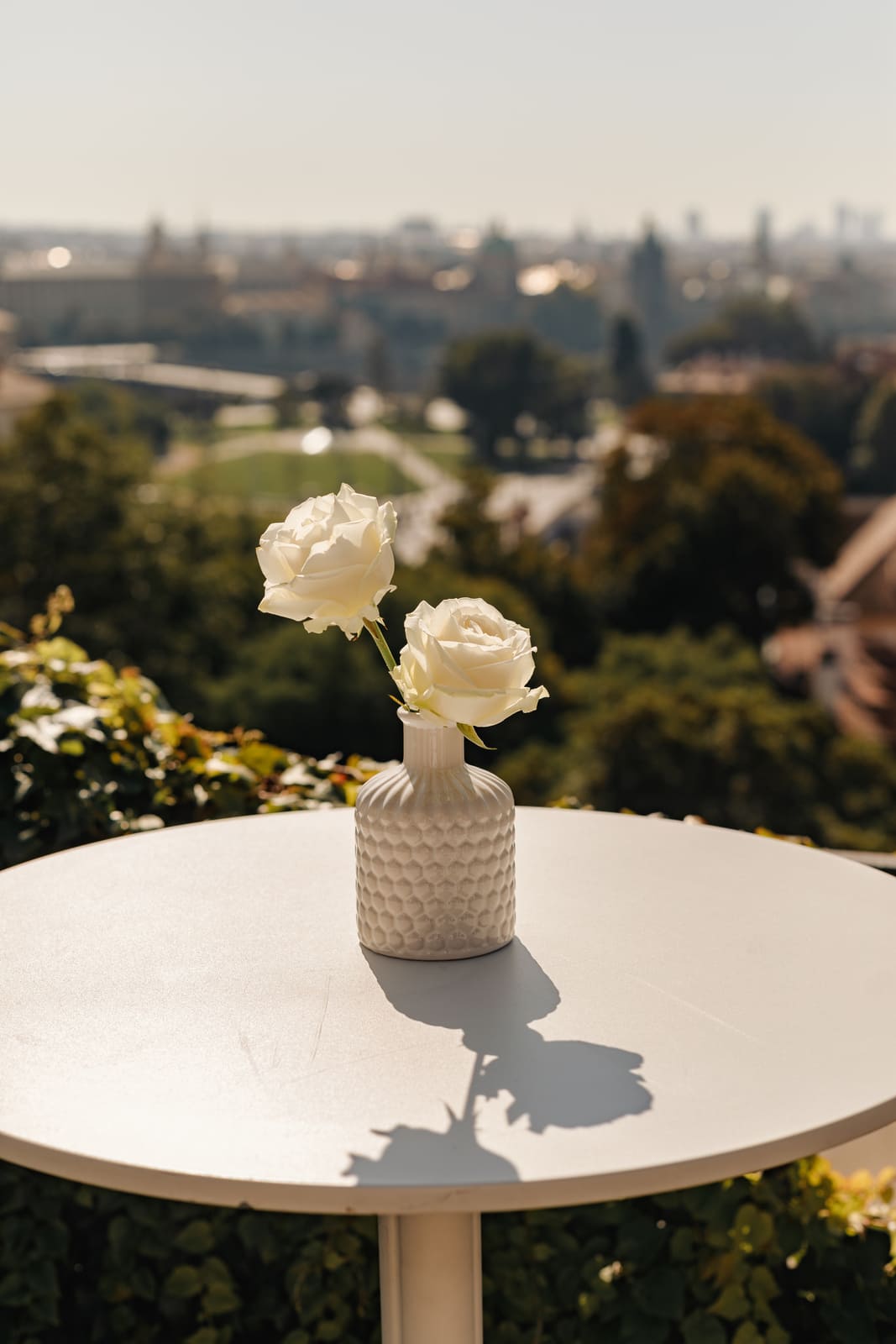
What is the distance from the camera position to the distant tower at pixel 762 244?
134m

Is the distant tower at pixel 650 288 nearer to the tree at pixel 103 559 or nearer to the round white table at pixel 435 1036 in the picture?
the tree at pixel 103 559

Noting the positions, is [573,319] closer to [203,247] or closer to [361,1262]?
[203,247]

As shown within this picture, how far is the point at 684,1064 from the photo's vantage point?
4.23ft

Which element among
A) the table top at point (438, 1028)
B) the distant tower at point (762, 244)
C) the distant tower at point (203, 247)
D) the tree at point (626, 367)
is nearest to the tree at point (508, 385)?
the tree at point (626, 367)

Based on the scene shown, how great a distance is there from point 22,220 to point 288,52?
7970 cm

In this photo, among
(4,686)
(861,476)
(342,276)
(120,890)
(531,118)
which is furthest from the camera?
(342,276)

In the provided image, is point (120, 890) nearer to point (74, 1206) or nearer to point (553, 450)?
point (74, 1206)

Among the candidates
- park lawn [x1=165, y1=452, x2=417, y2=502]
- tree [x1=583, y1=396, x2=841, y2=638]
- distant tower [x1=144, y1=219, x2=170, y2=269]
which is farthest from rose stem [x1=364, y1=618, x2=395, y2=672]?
distant tower [x1=144, y1=219, x2=170, y2=269]

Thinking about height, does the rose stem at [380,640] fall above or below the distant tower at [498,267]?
below

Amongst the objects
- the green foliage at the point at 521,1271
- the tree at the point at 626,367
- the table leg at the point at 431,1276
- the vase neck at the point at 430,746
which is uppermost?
the tree at the point at 626,367

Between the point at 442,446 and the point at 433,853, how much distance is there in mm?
81659

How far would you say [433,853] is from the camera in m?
1.51

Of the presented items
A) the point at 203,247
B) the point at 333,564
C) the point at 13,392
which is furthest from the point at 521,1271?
the point at 203,247

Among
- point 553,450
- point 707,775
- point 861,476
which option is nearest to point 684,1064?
point 707,775
